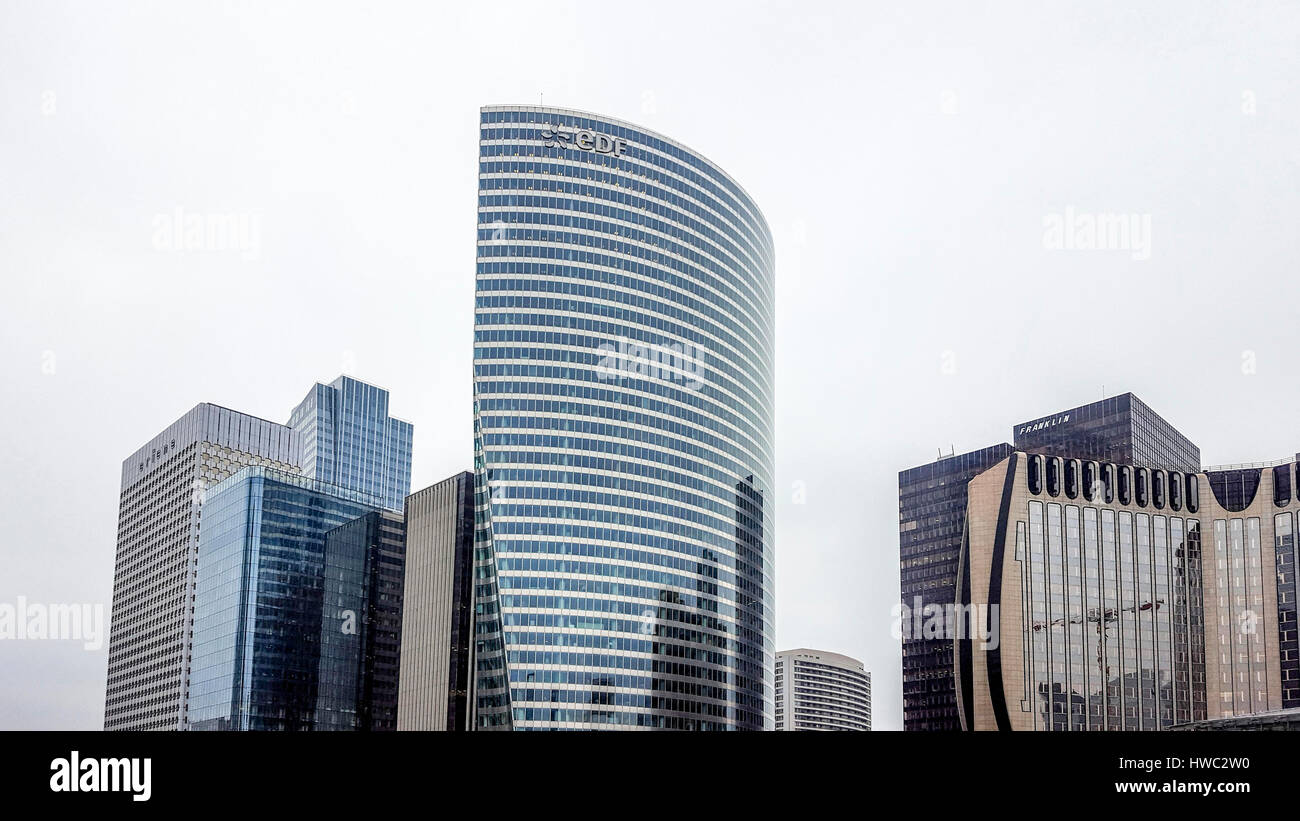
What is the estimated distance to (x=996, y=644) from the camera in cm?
19938
